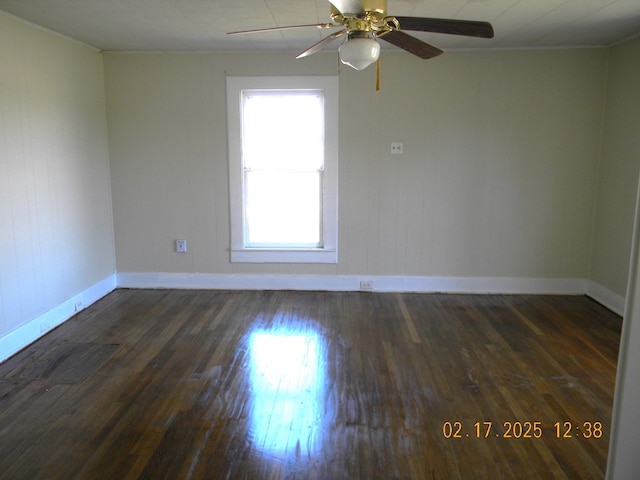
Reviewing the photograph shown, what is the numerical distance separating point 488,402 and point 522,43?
3262 millimetres

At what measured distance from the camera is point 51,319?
3.75 meters

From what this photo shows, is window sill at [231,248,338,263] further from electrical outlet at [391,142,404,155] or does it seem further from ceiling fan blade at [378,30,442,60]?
ceiling fan blade at [378,30,442,60]

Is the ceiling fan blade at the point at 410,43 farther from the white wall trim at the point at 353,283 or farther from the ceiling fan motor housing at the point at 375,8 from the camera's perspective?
the white wall trim at the point at 353,283

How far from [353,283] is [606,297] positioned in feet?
7.86

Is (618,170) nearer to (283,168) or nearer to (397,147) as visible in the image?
(397,147)

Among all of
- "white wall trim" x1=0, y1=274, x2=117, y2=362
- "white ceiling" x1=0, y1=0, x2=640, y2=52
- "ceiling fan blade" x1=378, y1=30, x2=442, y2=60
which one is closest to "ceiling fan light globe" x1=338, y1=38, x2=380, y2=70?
"ceiling fan blade" x1=378, y1=30, x2=442, y2=60

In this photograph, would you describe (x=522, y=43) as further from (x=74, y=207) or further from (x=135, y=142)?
(x=74, y=207)

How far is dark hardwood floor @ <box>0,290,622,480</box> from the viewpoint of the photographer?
7.11ft

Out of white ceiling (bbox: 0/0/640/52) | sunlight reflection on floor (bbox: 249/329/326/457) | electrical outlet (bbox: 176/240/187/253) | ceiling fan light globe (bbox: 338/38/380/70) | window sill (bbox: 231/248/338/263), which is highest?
white ceiling (bbox: 0/0/640/52)

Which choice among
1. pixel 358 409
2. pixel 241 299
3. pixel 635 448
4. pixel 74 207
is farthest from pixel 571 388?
pixel 74 207

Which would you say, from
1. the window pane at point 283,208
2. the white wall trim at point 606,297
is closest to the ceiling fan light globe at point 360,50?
the window pane at point 283,208

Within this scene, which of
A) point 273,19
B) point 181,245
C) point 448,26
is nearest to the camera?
point 448,26

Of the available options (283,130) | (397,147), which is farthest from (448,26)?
(283,130)

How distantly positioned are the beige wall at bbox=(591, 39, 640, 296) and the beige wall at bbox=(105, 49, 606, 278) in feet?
0.38
